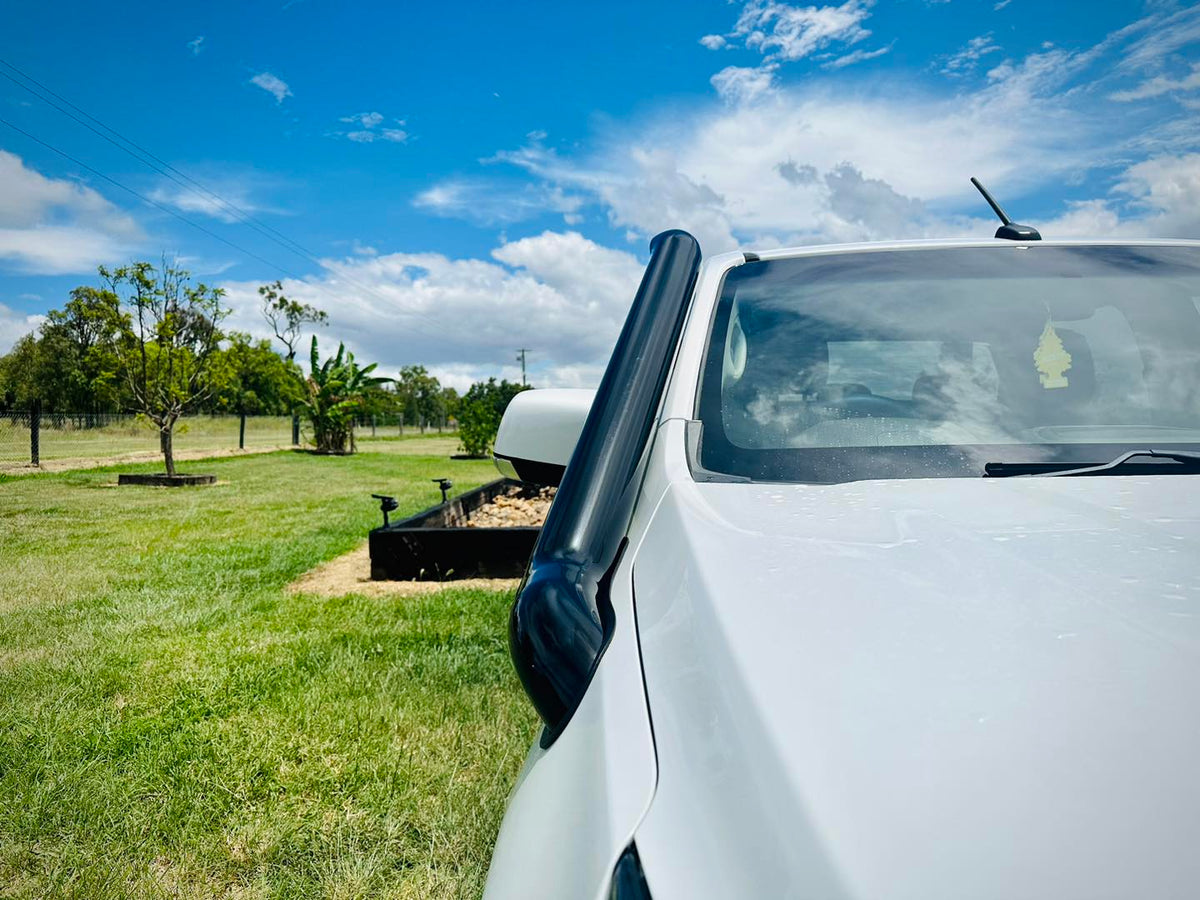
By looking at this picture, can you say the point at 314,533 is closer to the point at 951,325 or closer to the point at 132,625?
the point at 132,625

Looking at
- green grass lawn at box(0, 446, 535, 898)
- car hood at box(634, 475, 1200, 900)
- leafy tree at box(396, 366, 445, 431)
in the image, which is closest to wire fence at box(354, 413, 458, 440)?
leafy tree at box(396, 366, 445, 431)

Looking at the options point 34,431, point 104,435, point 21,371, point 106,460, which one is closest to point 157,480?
point 34,431

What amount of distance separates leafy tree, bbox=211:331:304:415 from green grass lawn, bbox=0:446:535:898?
525 inches

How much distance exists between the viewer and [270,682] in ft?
11.7

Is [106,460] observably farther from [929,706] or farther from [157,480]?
[929,706]

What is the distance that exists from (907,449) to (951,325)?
0.54 metres

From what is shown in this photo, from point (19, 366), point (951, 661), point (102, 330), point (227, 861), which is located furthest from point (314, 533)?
point (19, 366)

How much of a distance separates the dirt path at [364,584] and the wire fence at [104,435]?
1360 cm

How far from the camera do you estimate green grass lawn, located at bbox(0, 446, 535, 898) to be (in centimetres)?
215

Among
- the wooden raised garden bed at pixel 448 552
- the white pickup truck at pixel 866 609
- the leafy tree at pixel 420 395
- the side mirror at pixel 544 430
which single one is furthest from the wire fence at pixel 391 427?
the white pickup truck at pixel 866 609

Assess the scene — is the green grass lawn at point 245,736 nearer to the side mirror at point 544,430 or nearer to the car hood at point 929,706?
the side mirror at point 544,430

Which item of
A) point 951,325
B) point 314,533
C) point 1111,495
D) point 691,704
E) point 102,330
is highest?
point 102,330

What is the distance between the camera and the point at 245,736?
2969 millimetres

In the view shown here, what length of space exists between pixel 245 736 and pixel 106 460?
20542 mm
